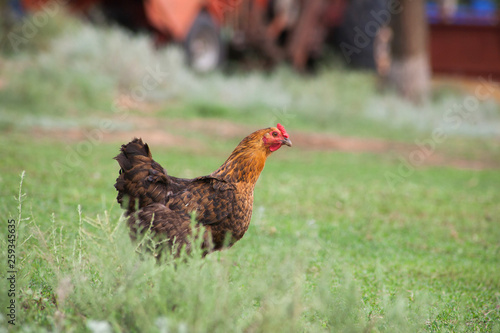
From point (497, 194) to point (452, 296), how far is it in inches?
204

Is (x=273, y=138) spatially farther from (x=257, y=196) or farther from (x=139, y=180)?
(x=257, y=196)

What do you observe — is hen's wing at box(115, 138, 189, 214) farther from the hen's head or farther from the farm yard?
the hen's head

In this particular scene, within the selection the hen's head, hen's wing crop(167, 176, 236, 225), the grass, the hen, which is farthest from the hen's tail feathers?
the hen's head

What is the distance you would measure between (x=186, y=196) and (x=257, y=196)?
3.84 m

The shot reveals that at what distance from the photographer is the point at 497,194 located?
1002 centimetres

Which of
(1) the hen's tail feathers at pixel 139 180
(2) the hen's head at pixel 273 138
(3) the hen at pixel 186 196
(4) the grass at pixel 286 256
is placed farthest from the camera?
(2) the hen's head at pixel 273 138

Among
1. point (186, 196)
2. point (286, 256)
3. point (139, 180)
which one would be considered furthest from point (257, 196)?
point (286, 256)

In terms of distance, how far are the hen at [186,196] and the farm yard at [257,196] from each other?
0.25m

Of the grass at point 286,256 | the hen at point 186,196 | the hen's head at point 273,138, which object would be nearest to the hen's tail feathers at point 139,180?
the hen at point 186,196

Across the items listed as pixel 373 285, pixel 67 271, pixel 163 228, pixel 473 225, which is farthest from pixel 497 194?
pixel 67 271

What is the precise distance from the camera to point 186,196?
15.4 feet

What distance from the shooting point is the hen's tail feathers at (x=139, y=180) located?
4664 mm

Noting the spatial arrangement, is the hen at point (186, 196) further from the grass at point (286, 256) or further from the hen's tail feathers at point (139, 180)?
the grass at point (286, 256)

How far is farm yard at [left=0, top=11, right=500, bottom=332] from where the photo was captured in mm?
3463
